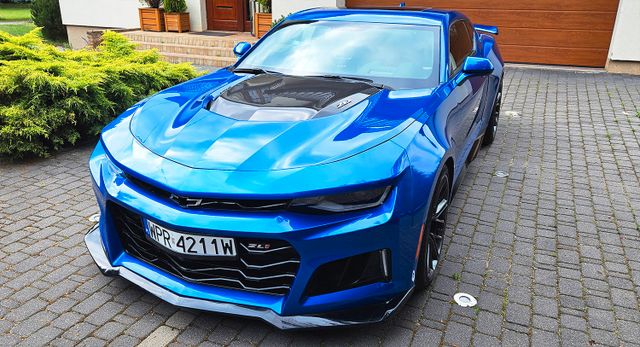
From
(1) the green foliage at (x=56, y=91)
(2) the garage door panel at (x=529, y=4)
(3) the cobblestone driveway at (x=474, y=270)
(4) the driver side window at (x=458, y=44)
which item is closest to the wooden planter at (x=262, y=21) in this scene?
(2) the garage door panel at (x=529, y=4)

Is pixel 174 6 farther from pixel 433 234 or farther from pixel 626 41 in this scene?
pixel 433 234

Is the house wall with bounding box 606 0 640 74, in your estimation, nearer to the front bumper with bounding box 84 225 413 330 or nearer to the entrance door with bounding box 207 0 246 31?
the entrance door with bounding box 207 0 246 31

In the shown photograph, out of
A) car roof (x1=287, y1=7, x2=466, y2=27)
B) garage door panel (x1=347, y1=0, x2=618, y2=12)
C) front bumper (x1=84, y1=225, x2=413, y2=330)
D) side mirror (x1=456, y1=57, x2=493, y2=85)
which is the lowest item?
front bumper (x1=84, y1=225, x2=413, y2=330)

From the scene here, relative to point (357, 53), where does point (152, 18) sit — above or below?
below

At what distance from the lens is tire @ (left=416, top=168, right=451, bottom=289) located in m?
2.64

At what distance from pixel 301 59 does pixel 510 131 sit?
11.7 feet

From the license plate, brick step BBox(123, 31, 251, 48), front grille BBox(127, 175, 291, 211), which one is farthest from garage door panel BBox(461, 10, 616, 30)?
the license plate

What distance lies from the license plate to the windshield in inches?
64.2

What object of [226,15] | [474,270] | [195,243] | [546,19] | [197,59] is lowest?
[474,270]

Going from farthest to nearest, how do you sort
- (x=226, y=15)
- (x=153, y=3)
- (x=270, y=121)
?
(x=226, y=15)
(x=153, y=3)
(x=270, y=121)

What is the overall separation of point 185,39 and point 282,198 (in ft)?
31.5

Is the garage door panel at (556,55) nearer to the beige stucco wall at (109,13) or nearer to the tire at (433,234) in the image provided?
the beige stucco wall at (109,13)

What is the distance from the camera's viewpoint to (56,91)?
5.05 meters

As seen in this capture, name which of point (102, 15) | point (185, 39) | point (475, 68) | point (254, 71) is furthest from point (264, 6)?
point (475, 68)
